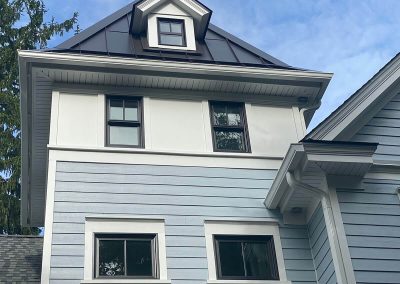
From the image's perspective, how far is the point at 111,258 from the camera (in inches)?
404

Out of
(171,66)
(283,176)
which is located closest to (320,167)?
(283,176)

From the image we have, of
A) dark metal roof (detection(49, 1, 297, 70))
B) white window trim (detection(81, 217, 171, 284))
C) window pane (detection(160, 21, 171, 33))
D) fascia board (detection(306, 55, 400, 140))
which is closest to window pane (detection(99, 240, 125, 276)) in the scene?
white window trim (detection(81, 217, 171, 284))

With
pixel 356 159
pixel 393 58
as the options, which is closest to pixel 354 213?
pixel 356 159

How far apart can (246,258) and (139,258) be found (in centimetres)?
172

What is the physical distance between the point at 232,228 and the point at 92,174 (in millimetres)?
2493

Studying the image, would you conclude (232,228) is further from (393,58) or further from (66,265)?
(393,58)

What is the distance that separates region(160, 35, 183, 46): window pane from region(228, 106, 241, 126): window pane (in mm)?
2024

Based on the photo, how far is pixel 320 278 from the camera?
1041cm

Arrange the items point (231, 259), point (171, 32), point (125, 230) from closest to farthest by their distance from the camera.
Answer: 1. point (125, 230)
2. point (231, 259)
3. point (171, 32)

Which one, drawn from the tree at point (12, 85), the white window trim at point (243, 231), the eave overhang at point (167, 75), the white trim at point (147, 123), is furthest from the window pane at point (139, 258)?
the tree at point (12, 85)

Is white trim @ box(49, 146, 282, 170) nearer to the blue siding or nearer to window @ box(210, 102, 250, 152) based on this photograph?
window @ box(210, 102, 250, 152)

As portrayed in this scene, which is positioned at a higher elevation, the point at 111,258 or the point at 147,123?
the point at 147,123

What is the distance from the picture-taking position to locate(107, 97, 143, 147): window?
11953mm

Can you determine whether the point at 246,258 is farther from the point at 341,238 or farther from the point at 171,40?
the point at 171,40
